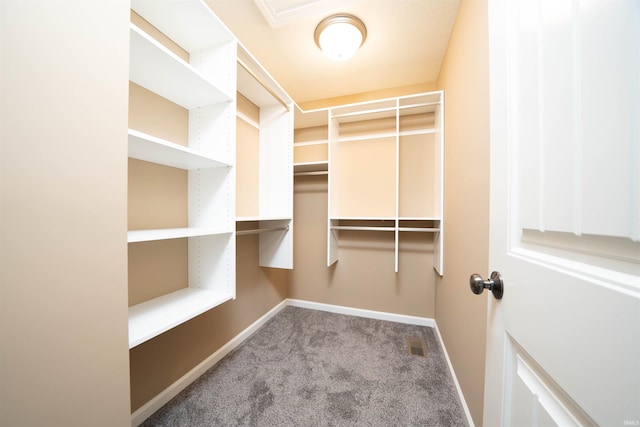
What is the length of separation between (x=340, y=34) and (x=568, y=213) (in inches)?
71.2

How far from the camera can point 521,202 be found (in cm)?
53

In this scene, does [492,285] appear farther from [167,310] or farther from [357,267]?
[357,267]

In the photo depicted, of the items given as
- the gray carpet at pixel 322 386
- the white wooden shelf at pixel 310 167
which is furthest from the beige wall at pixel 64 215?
the white wooden shelf at pixel 310 167

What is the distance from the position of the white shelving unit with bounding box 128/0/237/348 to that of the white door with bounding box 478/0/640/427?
126 centimetres

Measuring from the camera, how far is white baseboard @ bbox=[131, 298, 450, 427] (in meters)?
1.28

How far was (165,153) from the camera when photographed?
1.11 m

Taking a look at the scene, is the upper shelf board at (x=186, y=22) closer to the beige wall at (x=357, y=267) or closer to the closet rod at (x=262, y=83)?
the closet rod at (x=262, y=83)

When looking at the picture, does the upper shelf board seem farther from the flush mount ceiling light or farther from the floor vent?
the floor vent

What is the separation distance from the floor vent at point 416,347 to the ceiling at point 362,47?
2581 mm

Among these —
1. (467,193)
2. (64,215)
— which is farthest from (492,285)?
(64,215)

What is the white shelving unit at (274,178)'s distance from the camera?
2102mm

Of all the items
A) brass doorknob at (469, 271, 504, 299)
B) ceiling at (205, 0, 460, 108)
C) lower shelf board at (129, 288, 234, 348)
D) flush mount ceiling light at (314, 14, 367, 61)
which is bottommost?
lower shelf board at (129, 288, 234, 348)

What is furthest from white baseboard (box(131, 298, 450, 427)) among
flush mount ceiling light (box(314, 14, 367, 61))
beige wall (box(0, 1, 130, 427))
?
flush mount ceiling light (box(314, 14, 367, 61))

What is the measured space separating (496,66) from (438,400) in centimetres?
182
